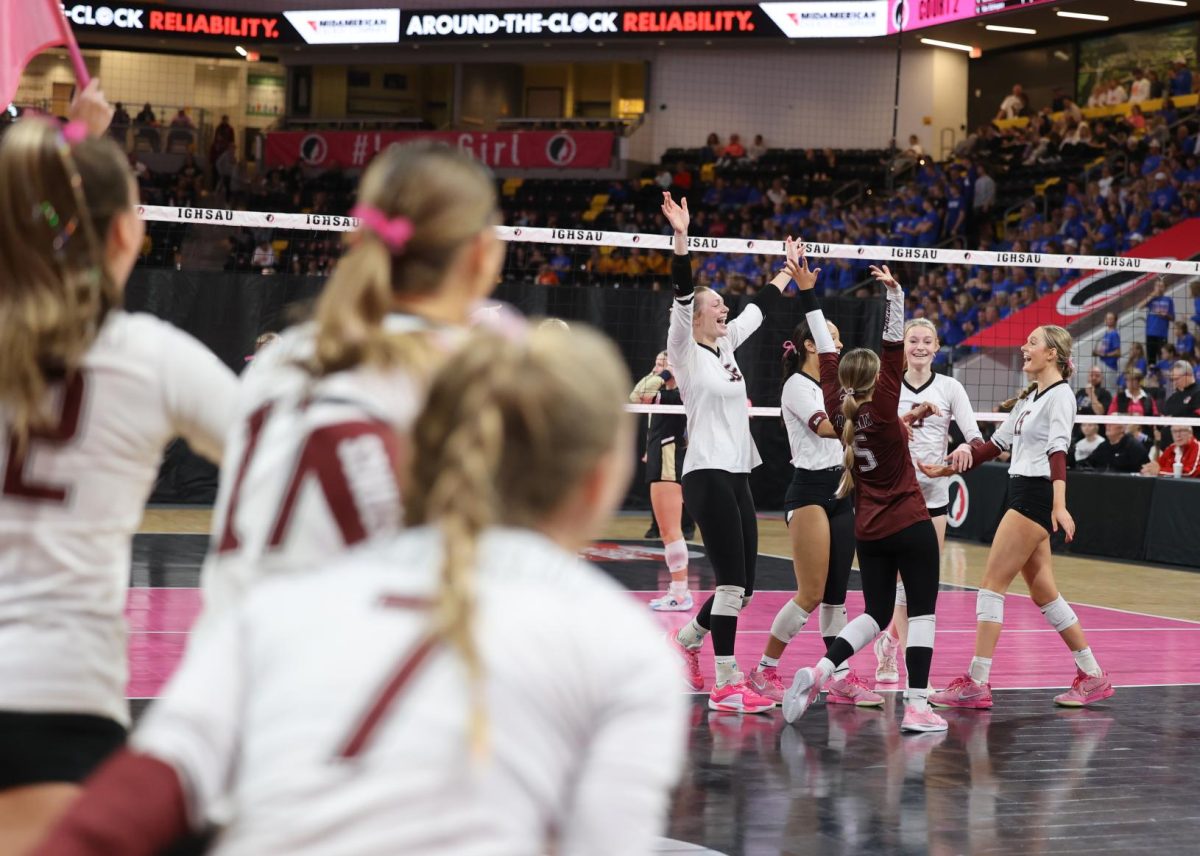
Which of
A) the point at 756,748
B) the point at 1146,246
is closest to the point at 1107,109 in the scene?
the point at 1146,246

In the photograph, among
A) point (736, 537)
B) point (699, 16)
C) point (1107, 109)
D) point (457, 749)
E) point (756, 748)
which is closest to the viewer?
point (457, 749)

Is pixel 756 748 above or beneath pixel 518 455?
beneath

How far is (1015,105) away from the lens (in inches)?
1013

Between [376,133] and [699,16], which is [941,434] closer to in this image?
[699,16]

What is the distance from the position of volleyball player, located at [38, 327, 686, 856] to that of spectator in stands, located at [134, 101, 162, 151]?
29623mm

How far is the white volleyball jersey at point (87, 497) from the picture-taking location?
1994 mm

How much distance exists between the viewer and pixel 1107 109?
24.8m

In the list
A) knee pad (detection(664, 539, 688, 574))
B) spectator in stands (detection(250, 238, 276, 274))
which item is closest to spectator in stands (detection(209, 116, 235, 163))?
spectator in stands (detection(250, 238, 276, 274))

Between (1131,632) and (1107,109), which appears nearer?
(1131,632)

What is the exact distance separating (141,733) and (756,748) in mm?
4807

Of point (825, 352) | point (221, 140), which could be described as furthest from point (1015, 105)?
point (825, 352)

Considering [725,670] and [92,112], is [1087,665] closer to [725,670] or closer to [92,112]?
[725,670]

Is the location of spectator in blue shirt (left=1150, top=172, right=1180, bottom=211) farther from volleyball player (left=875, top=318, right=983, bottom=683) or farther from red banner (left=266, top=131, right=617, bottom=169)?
volleyball player (left=875, top=318, right=983, bottom=683)

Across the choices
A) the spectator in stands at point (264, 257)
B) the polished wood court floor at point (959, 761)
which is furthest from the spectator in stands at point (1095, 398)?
the spectator in stands at point (264, 257)
